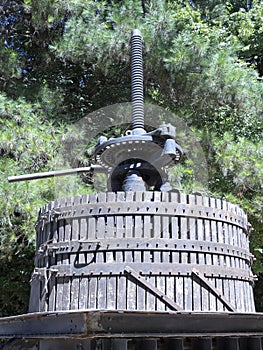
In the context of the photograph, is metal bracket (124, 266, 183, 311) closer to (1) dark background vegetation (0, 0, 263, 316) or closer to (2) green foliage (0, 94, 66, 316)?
(2) green foliage (0, 94, 66, 316)

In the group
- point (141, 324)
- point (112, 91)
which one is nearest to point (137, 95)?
point (141, 324)

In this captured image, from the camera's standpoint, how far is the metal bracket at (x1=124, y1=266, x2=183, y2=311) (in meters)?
4.20

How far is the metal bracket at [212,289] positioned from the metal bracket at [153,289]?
1.07ft

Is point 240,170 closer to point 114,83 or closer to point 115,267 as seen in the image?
point 114,83

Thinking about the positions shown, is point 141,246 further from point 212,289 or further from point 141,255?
point 212,289

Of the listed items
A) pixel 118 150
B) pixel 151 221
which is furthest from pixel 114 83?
pixel 151 221

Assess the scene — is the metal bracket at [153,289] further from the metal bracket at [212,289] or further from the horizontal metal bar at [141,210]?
the horizontal metal bar at [141,210]

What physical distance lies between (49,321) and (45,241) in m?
1.30

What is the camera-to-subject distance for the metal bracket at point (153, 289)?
4.20 metres

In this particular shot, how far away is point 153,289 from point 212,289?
1.81ft

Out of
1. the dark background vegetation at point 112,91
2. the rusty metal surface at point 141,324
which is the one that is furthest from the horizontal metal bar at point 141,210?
the dark background vegetation at point 112,91

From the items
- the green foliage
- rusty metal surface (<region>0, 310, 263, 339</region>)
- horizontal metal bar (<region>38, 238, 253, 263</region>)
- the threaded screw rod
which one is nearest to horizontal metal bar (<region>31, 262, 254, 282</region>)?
horizontal metal bar (<region>38, 238, 253, 263</region>)

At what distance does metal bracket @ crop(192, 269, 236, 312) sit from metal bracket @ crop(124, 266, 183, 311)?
1.07 feet

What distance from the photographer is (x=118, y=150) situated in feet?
17.6
